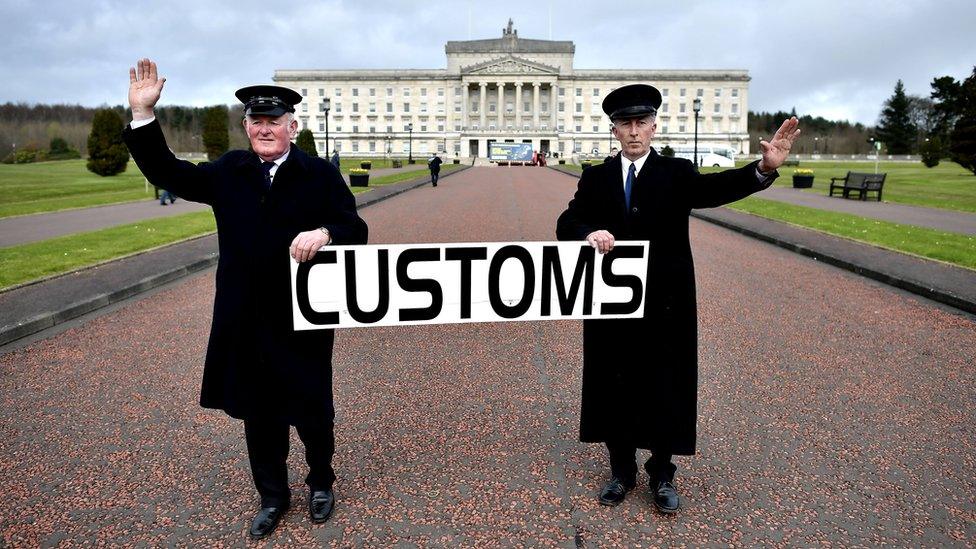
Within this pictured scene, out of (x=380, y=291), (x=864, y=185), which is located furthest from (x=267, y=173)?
(x=864, y=185)

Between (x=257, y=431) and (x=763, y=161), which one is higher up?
(x=763, y=161)

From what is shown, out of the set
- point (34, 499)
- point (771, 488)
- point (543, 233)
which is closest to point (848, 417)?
point (771, 488)

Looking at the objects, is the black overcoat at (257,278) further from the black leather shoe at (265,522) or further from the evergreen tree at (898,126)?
the evergreen tree at (898,126)

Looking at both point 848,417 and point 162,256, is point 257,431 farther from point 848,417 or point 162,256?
point 162,256

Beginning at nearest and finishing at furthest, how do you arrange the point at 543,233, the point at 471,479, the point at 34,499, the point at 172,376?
the point at 34,499
the point at 471,479
the point at 172,376
the point at 543,233

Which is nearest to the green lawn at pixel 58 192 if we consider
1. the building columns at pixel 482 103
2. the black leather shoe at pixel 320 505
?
the black leather shoe at pixel 320 505

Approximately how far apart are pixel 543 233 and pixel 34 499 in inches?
475

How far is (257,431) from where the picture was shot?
3.45 meters

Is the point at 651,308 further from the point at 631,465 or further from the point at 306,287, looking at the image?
the point at 306,287

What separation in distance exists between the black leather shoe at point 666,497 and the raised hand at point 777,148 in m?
1.78

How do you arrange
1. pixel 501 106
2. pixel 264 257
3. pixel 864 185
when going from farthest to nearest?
pixel 501 106, pixel 864 185, pixel 264 257

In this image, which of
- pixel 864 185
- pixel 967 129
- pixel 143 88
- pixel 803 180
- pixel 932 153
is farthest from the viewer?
pixel 932 153

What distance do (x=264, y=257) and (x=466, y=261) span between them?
106cm

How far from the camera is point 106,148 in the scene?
47812 mm
